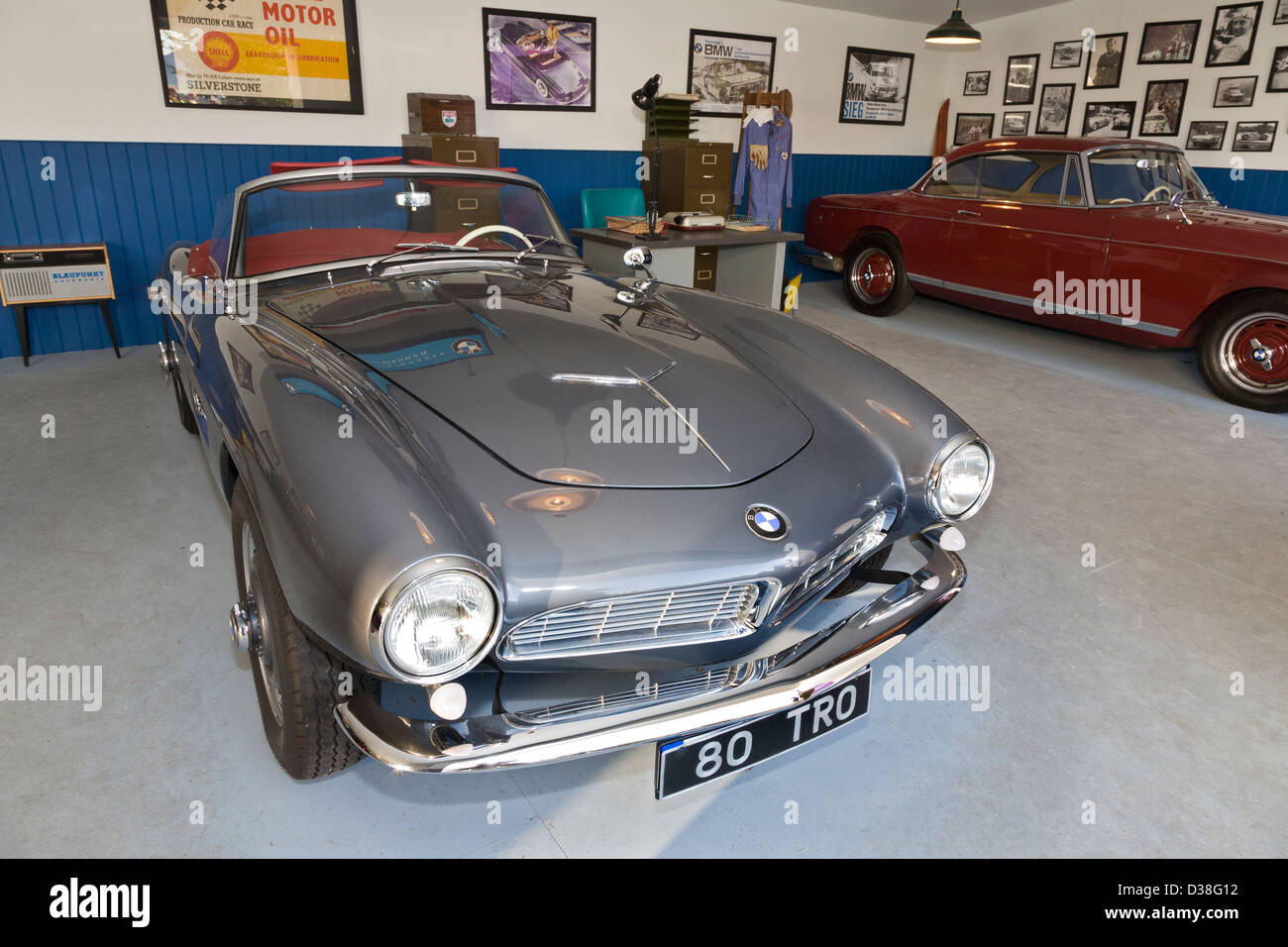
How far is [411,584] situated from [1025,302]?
5077 mm

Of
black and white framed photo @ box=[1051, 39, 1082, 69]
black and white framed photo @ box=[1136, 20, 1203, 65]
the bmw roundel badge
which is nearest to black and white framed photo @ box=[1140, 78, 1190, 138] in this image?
black and white framed photo @ box=[1136, 20, 1203, 65]

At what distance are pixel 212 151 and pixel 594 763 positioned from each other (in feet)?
15.5

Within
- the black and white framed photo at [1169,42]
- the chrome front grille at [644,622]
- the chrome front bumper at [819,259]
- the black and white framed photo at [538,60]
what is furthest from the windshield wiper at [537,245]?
the black and white framed photo at [1169,42]

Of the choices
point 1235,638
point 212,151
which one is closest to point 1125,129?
point 1235,638

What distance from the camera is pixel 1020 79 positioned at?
778 centimetres

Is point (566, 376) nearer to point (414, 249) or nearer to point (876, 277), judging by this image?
point (414, 249)

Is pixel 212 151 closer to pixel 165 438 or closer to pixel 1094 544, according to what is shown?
pixel 165 438

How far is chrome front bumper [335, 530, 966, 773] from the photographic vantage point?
1.25 metres

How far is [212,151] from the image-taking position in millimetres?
4906

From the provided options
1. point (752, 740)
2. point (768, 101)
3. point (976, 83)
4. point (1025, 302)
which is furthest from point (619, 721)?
point (976, 83)

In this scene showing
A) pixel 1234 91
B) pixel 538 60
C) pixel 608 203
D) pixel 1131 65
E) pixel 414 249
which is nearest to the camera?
pixel 414 249

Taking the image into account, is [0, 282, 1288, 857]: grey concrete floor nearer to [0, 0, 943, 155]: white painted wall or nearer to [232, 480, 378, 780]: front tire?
[232, 480, 378, 780]: front tire

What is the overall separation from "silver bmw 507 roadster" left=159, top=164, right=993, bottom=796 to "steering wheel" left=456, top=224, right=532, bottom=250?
0.37m

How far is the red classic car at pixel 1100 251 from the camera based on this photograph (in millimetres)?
4320
